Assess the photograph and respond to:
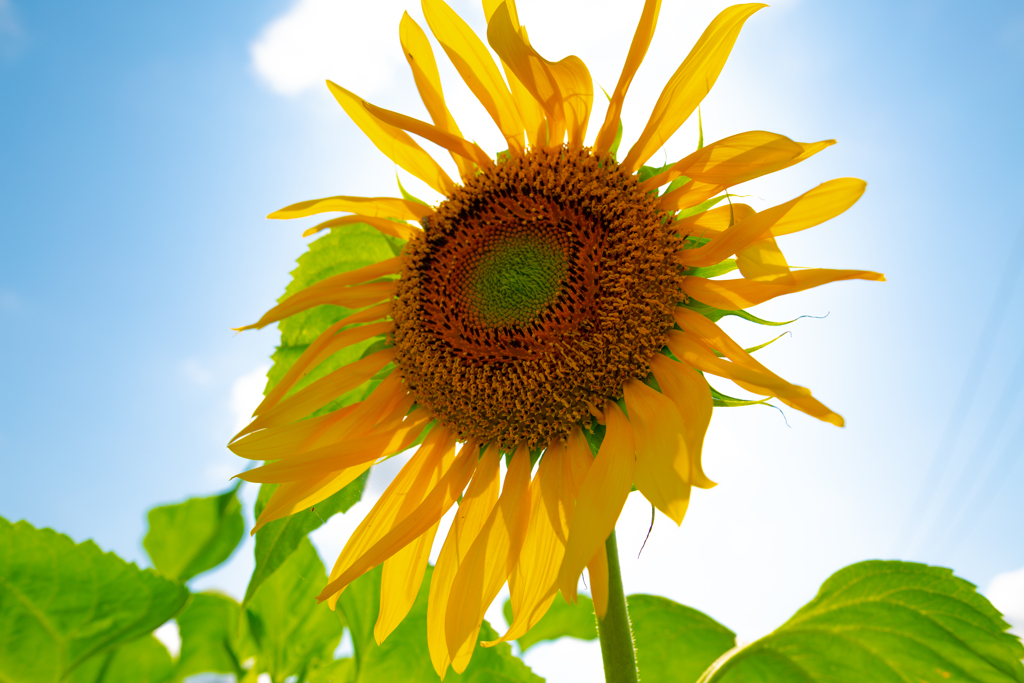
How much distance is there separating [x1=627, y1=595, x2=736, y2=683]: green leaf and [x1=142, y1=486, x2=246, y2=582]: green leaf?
5.19 feet

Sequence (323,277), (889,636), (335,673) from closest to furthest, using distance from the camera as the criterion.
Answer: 1. (889,636)
2. (323,277)
3. (335,673)

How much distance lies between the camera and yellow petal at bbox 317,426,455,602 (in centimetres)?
163

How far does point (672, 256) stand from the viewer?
1515 mm

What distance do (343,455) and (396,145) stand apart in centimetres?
84

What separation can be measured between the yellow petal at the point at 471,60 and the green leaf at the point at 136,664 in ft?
6.72

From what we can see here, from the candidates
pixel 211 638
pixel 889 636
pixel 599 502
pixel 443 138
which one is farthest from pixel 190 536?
pixel 889 636

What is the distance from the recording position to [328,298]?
1.81m

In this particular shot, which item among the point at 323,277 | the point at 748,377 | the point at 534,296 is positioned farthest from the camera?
the point at 323,277

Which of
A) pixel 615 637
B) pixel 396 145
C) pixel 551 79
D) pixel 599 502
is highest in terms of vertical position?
pixel 396 145

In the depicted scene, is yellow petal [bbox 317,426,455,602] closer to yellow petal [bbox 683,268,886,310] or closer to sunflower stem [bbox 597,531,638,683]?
sunflower stem [bbox 597,531,638,683]

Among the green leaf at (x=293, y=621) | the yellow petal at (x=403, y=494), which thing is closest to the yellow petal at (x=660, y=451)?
the yellow petal at (x=403, y=494)

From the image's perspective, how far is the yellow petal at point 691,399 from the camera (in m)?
1.17

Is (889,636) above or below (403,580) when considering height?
below

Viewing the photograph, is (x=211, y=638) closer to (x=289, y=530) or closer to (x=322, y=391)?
(x=289, y=530)
